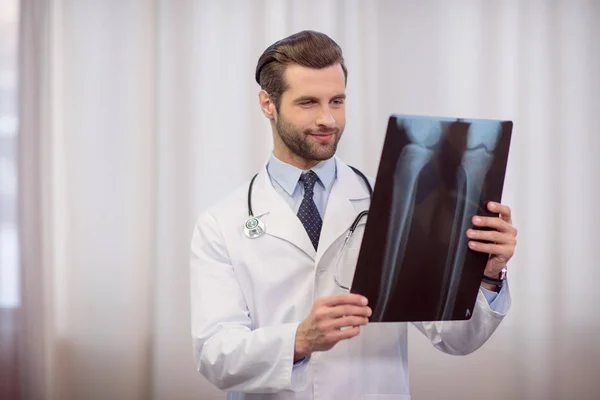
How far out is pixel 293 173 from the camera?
4.62 ft

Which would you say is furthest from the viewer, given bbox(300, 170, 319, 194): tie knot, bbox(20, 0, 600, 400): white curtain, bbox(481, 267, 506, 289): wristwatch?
bbox(20, 0, 600, 400): white curtain

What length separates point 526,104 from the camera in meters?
2.52

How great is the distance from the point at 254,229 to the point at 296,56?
347 millimetres

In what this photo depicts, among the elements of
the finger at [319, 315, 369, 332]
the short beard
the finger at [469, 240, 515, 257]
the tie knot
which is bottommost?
the finger at [319, 315, 369, 332]

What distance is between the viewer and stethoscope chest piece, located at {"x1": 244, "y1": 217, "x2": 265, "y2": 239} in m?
1.37

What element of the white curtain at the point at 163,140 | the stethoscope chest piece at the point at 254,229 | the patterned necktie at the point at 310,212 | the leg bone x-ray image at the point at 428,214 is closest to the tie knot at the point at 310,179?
the patterned necktie at the point at 310,212

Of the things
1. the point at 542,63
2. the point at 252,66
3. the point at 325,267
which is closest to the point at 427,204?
the point at 325,267

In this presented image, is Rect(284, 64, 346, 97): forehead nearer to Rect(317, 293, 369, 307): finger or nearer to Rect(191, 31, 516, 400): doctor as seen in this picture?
Rect(191, 31, 516, 400): doctor

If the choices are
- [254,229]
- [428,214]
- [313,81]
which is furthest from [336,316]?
[313,81]

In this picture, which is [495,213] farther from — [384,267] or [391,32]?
[391,32]

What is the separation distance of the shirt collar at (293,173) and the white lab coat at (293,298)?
2 centimetres

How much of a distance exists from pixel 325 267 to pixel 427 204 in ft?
0.94

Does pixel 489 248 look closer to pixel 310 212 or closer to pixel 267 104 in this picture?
pixel 310 212

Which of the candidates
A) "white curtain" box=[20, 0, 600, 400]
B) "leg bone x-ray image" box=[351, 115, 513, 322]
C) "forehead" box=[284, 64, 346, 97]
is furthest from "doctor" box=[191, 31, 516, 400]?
"white curtain" box=[20, 0, 600, 400]
